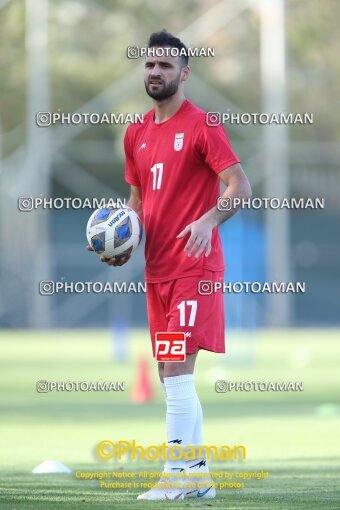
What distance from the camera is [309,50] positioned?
4344 cm

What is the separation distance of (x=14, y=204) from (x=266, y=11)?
9.38 metres

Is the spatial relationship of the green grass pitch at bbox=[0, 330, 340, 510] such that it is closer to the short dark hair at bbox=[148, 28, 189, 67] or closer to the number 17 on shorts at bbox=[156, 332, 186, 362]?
the number 17 on shorts at bbox=[156, 332, 186, 362]

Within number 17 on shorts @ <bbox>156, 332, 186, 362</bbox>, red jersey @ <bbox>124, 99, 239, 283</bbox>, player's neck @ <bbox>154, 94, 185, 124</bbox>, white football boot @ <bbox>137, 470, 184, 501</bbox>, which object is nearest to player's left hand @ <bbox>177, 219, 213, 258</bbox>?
red jersey @ <bbox>124, 99, 239, 283</bbox>

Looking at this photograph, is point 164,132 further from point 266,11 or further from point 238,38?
point 238,38

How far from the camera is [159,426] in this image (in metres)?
12.2

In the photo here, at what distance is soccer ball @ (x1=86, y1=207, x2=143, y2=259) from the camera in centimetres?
755

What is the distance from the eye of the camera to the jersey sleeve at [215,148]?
7.21 meters

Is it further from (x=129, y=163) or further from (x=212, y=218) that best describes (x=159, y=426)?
(x=212, y=218)

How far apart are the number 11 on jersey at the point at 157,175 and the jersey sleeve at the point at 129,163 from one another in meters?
0.38

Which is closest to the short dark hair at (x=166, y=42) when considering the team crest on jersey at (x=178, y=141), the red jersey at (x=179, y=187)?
the red jersey at (x=179, y=187)

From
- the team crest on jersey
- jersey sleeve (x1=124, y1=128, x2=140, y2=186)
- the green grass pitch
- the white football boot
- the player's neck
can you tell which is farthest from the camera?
jersey sleeve (x1=124, y1=128, x2=140, y2=186)

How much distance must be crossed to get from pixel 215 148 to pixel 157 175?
1.35 feet

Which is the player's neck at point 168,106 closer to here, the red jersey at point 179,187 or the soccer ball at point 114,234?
the red jersey at point 179,187

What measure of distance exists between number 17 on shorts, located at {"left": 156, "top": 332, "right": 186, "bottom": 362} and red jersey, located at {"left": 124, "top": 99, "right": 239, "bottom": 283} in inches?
13.3
